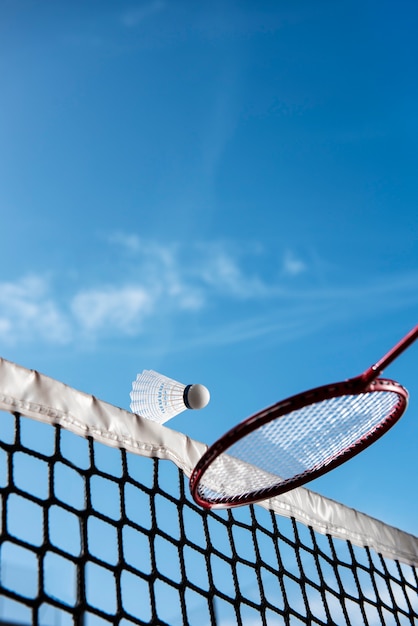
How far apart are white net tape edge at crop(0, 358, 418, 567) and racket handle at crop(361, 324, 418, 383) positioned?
114 cm

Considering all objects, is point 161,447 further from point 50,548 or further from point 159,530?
point 50,548

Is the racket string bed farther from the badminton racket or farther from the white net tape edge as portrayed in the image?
the white net tape edge

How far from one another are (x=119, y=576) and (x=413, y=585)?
197cm

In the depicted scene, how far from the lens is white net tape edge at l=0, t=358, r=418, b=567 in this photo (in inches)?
102

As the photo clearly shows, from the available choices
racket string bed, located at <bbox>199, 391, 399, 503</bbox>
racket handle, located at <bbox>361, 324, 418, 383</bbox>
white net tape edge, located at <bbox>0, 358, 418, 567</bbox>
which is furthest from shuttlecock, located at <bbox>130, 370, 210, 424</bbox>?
Result: racket handle, located at <bbox>361, 324, 418, 383</bbox>

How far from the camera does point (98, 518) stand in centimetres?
254

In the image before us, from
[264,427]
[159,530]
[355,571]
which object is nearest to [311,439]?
[264,427]

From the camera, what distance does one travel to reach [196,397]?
321 centimetres

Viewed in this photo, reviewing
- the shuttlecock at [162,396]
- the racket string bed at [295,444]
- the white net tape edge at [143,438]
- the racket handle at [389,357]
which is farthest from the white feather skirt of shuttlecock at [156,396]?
the racket handle at [389,357]

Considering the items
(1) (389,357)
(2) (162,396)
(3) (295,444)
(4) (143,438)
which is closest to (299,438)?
(3) (295,444)

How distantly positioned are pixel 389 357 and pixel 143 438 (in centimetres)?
127

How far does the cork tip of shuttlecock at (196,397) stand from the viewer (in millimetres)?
3199

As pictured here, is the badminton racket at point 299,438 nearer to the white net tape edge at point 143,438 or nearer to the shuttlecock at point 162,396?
the white net tape edge at point 143,438

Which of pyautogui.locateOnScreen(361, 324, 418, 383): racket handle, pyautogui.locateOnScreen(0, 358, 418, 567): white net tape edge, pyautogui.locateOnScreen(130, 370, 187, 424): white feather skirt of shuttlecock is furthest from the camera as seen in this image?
pyautogui.locateOnScreen(130, 370, 187, 424): white feather skirt of shuttlecock
